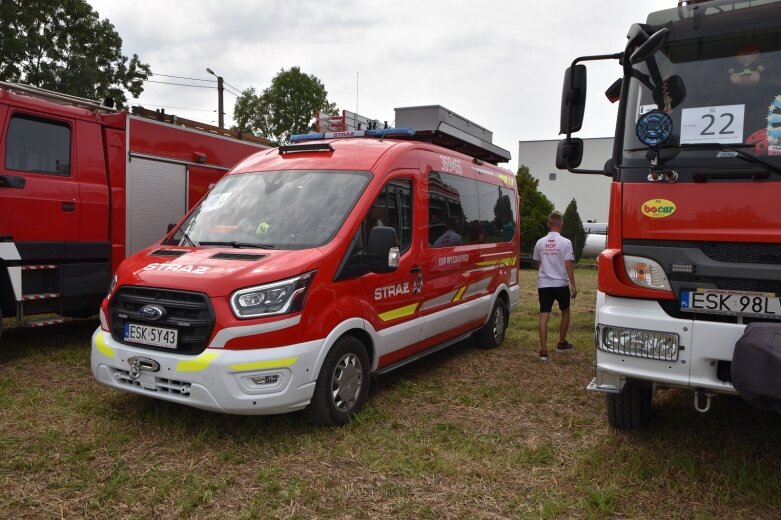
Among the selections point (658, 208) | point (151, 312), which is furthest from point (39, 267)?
point (658, 208)

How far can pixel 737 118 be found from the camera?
3.33m

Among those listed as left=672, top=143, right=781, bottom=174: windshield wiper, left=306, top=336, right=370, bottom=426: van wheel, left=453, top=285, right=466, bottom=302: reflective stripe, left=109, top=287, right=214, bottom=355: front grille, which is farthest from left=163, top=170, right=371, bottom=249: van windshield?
left=672, top=143, right=781, bottom=174: windshield wiper

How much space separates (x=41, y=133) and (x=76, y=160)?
41 centimetres

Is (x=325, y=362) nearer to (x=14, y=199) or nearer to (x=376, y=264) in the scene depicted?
(x=376, y=264)

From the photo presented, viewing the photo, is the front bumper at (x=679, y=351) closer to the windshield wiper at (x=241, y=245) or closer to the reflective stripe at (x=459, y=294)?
the windshield wiper at (x=241, y=245)

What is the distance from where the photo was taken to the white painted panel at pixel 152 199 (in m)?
6.71

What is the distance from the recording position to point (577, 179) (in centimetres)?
4238

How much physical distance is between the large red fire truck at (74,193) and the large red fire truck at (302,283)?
5.95ft

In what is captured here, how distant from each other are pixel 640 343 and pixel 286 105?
1423 inches

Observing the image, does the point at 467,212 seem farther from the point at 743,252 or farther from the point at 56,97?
the point at 56,97

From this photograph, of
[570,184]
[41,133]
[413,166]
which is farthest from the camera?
[570,184]

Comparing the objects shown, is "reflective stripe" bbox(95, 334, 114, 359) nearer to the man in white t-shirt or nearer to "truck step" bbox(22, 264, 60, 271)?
"truck step" bbox(22, 264, 60, 271)

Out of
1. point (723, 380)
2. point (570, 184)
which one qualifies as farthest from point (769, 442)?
point (570, 184)

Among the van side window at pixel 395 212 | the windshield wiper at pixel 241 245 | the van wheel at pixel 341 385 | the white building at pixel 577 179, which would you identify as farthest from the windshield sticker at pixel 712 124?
the white building at pixel 577 179
